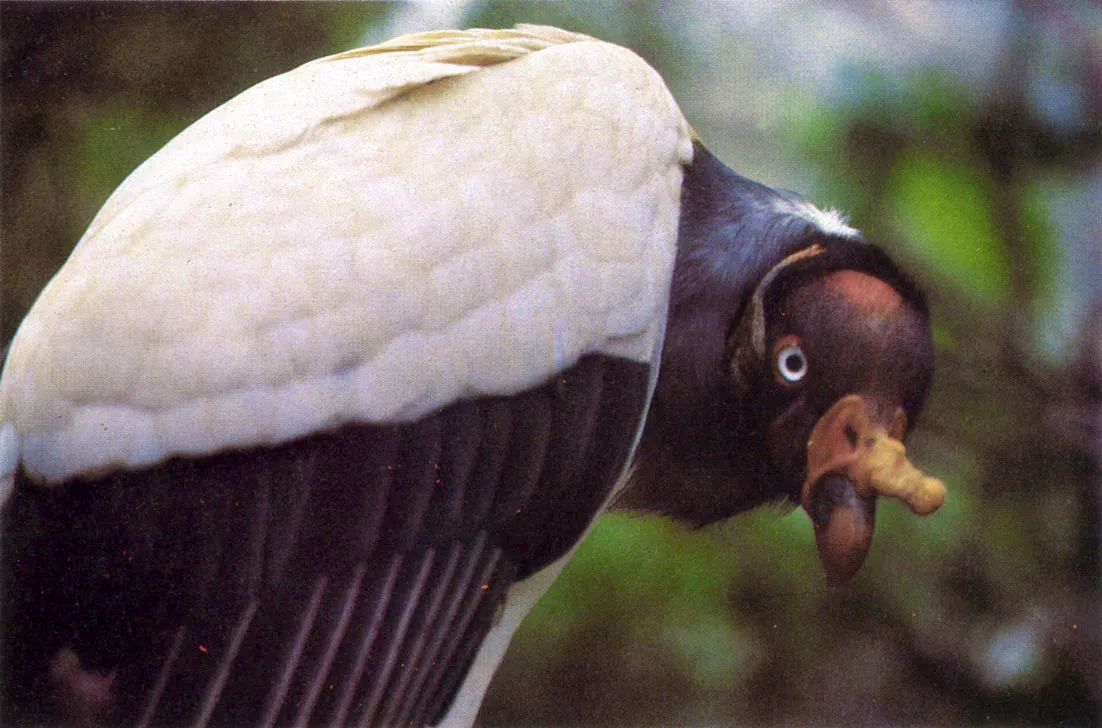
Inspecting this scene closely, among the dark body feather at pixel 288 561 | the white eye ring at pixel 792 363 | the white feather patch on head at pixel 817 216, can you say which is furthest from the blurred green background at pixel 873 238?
the dark body feather at pixel 288 561

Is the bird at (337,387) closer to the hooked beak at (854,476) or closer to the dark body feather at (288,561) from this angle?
the dark body feather at (288,561)

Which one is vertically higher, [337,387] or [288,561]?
[337,387]

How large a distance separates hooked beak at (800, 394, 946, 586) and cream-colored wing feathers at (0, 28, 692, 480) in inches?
Answer: 11.4

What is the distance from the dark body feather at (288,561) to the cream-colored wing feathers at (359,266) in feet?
0.13

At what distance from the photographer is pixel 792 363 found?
4.19ft

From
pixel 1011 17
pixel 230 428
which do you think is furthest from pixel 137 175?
pixel 1011 17

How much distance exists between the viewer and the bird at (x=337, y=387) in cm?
102

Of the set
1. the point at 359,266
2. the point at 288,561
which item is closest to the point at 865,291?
the point at 359,266

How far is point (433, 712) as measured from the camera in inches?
47.8

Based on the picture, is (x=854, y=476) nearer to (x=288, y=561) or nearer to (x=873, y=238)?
(x=873, y=238)

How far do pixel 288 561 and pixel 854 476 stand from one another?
26.8 inches

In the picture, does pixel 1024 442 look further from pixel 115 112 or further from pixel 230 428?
pixel 115 112

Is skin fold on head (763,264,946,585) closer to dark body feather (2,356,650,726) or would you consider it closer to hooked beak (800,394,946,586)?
hooked beak (800,394,946,586)

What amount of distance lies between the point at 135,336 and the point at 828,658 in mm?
1065
